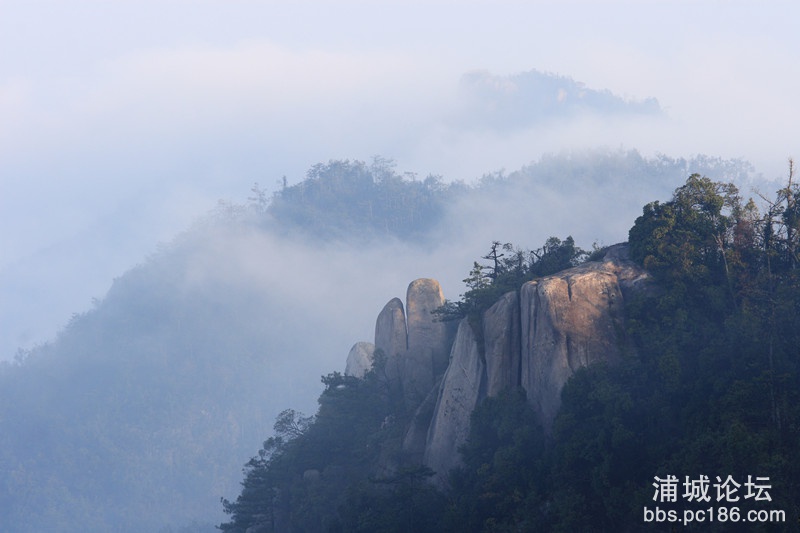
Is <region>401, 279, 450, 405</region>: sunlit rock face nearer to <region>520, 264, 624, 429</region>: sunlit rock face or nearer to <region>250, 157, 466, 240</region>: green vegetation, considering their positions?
<region>520, 264, 624, 429</region>: sunlit rock face

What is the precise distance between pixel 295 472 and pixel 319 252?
105414mm

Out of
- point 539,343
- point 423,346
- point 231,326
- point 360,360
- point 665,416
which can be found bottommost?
point 665,416

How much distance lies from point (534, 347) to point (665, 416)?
6366 mm

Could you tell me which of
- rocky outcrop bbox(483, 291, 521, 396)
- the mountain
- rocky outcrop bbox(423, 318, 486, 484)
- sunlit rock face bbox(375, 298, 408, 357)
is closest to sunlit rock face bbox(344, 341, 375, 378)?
sunlit rock face bbox(375, 298, 408, 357)

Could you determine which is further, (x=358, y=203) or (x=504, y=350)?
(x=358, y=203)

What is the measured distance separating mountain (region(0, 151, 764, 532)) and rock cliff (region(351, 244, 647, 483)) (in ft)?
207

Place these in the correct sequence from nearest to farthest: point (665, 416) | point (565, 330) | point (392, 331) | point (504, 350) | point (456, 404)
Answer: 1. point (665, 416)
2. point (565, 330)
3. point (504, 350)
4. point (456, 404)
5. point (392, 331)

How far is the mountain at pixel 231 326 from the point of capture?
114250mm

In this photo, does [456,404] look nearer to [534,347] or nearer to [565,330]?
[534,347]

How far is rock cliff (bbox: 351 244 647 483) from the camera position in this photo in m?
37.5

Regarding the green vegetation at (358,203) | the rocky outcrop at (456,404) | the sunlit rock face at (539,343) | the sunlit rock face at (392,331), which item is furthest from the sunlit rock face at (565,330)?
the green vegetation at (358,203)

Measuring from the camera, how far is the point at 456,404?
41.3 meters

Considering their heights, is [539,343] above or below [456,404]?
above

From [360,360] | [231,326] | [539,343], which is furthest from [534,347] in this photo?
[231,326]
